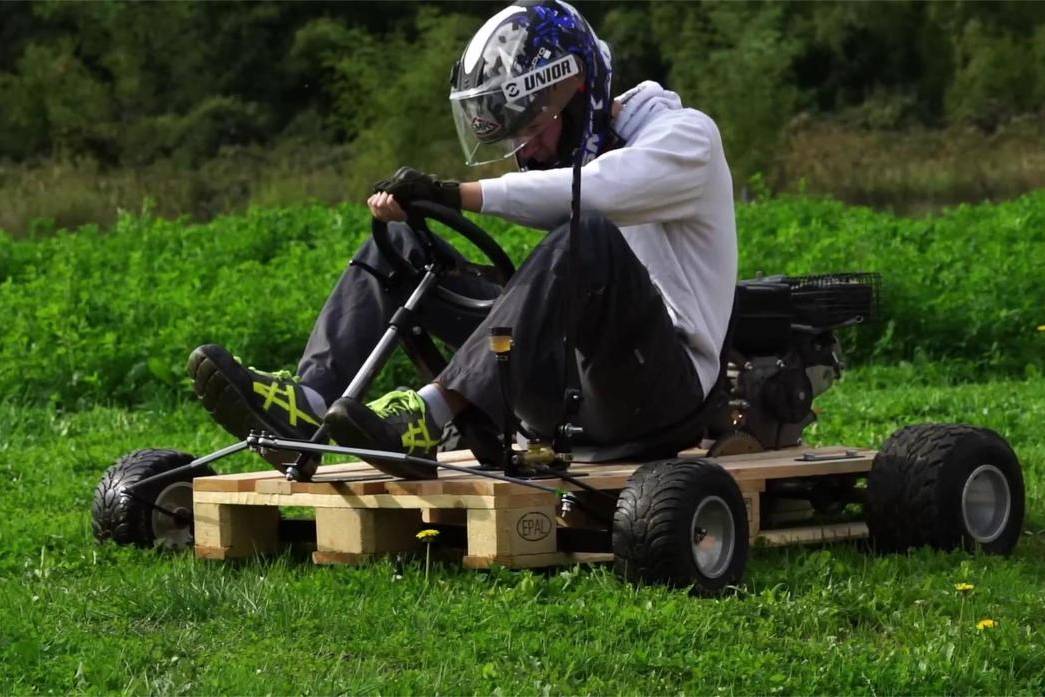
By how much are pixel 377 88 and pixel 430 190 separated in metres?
20.1

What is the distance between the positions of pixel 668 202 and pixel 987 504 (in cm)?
131

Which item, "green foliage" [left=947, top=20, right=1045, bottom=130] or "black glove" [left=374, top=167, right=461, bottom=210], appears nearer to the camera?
"black glove" [left=374, top=167, right=461, bottom=210]

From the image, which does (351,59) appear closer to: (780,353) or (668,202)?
(780,353)

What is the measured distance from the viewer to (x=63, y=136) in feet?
91.7

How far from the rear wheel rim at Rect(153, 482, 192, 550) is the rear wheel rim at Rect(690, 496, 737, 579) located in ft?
5.10

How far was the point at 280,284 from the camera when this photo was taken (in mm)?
9859

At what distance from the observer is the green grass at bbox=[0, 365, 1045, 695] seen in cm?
363

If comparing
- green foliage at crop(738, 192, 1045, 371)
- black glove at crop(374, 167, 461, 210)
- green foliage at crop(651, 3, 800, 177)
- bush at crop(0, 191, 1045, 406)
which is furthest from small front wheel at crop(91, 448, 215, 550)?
green foliage at crop(651, 3, 800, 177)

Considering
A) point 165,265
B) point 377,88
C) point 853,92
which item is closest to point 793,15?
point 853,92

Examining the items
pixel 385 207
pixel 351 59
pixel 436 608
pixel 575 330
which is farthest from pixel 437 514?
pixel 351 59

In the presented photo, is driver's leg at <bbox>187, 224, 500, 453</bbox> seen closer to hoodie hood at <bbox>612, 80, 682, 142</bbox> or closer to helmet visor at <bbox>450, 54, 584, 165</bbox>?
helmet visor at <bbox>450, 54, 584, 165</bbox>

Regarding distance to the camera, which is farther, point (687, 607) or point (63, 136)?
point (63, 136)

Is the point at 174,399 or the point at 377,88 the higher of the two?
the point at 377,88

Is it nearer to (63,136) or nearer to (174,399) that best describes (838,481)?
(174,399)
